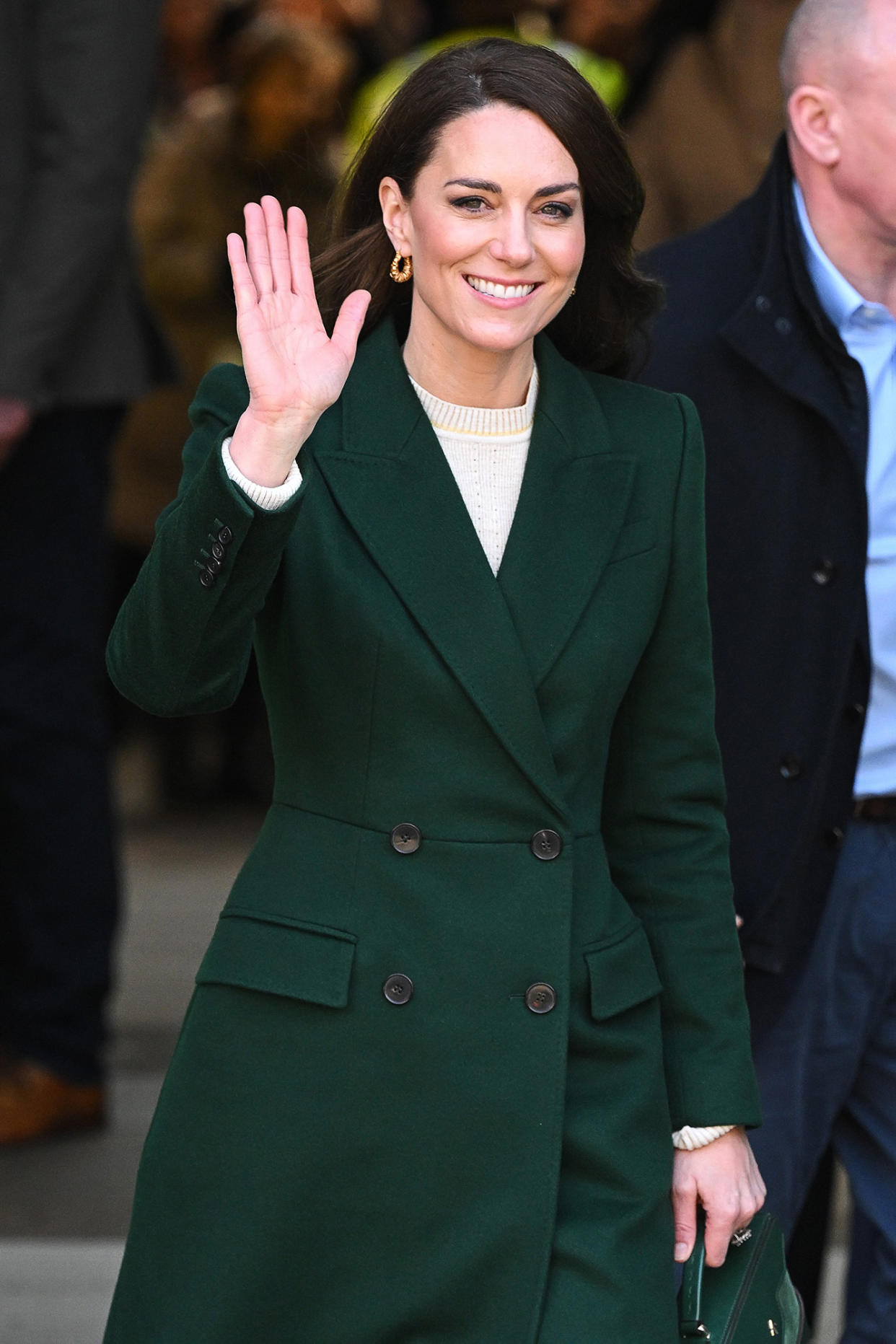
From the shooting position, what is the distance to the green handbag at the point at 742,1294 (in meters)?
2.31

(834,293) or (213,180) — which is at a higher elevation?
(213,180)

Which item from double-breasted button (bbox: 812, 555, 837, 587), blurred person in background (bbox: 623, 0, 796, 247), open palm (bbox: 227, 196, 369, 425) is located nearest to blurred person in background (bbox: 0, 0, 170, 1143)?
blurred person in background (bbox: 623, 0, 796, 247)

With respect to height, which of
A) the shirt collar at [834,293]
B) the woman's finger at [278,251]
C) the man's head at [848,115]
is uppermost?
the man's head at [848,115]

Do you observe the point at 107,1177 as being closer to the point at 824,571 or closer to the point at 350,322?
the point at 824,571

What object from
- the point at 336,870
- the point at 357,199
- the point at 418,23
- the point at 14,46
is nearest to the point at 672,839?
the point at 336,870

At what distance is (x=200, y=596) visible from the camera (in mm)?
2018

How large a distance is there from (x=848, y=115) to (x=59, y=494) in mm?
1880

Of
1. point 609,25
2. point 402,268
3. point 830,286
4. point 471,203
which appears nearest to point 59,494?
point 830,286

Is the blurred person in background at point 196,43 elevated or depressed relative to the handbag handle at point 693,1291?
elevated

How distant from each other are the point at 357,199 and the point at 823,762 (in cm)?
94

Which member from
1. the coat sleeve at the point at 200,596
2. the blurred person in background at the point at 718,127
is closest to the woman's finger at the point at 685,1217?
the coat sleeve at the point at 200,596

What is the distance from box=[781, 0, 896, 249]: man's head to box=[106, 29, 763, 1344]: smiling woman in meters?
0.61

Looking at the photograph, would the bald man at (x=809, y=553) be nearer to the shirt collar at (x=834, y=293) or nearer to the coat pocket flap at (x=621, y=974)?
the shirt collar at (x=834, y=293)

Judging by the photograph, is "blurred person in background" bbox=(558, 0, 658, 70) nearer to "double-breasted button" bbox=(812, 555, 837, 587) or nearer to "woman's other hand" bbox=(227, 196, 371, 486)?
"double-breasted button" bbox=(812, 555, 837, 587)
